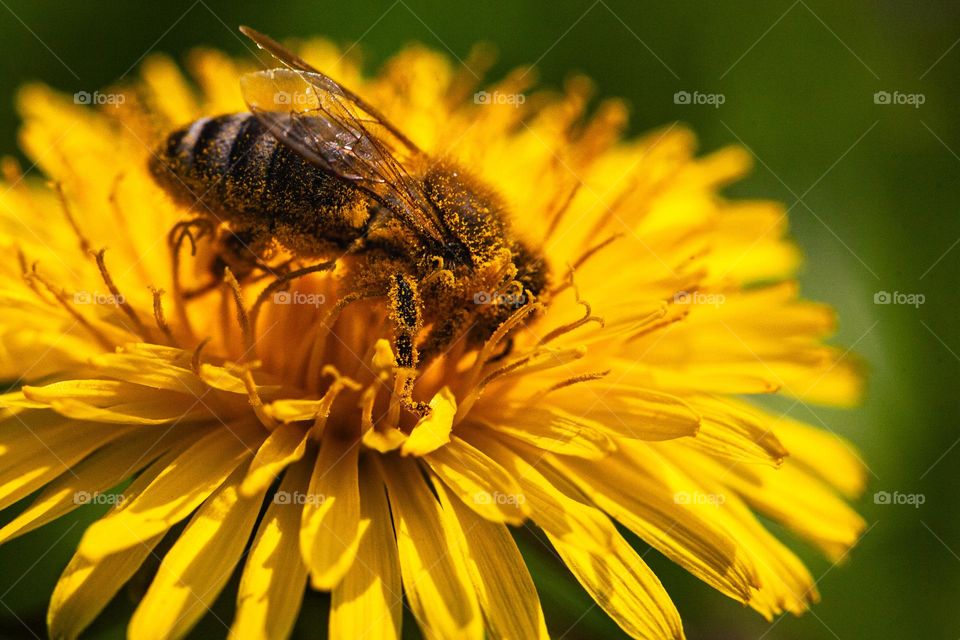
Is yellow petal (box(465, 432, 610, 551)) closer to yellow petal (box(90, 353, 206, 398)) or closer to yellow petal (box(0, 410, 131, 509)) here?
yellow petal (box(90, 353, 206, 398))

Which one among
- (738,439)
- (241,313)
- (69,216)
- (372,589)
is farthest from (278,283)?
(738,439)

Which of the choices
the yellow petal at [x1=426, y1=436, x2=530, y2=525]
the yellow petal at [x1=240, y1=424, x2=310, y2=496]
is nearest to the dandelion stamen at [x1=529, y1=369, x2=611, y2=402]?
the yellow petal at [x1=426, y1=436, x2=530, y2=525]

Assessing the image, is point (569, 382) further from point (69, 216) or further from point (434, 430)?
point (69, 216)

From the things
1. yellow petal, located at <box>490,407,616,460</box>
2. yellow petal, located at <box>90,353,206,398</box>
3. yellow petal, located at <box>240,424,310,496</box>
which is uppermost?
yellow petal, located at <box>490,407,616,460</box>

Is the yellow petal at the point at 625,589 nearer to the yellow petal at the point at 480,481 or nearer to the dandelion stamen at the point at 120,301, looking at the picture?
the yellow petal at the point at 480,481

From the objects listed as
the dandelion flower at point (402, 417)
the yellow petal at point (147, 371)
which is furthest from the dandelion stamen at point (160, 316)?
the yellow petal at point (147, 371)
